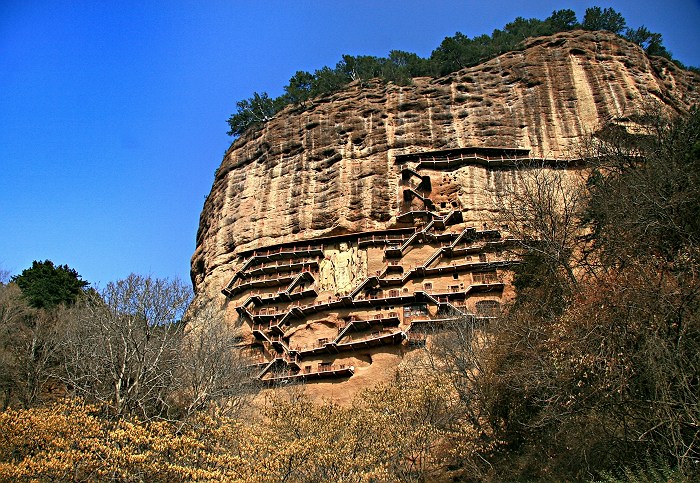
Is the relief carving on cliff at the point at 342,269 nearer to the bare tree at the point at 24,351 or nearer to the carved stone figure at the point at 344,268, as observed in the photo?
the carved stone figure at the point at 344,268

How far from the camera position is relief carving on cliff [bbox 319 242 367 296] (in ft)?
117

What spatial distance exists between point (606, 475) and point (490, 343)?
892 centimetres

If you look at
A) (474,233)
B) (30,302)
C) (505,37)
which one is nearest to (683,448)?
(474,233)

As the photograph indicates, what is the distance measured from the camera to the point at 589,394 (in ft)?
43.3

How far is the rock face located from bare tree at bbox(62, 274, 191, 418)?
8311 millimetres

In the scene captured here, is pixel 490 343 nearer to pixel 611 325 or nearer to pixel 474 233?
pixel 611 325

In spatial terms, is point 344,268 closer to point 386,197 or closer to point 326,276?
point 326,276

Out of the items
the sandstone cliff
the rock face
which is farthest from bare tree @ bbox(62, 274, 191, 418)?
the sandstone cliff

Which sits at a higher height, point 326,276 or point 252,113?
point 252,113

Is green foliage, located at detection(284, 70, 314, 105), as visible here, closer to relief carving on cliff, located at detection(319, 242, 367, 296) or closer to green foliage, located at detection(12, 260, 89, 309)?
relief carving on cliff, located at detection(319, 242, 367, 296)

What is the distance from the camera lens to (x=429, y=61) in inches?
1845

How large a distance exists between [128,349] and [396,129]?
2458 cm

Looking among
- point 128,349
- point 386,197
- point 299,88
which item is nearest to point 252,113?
point 299,88

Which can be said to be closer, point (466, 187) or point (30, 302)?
point (30, 302)
